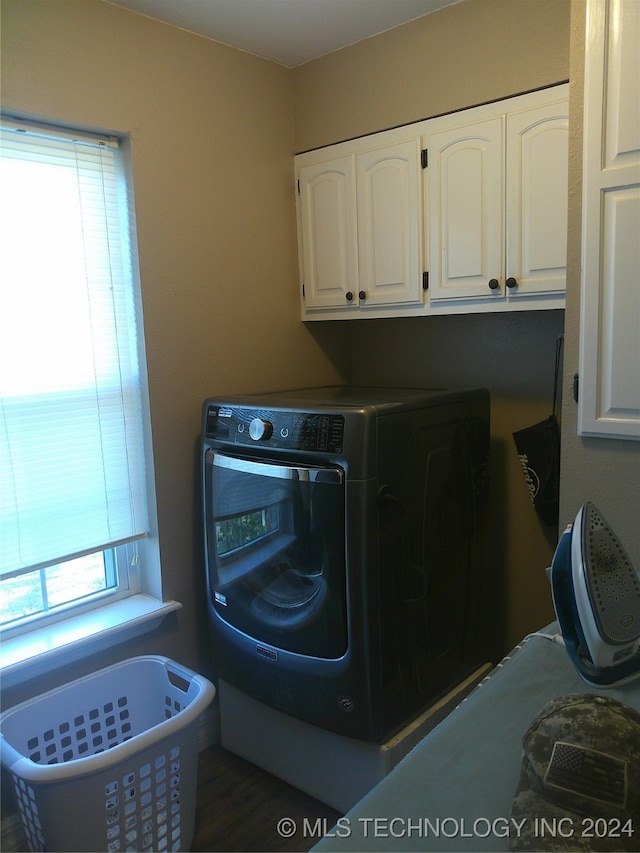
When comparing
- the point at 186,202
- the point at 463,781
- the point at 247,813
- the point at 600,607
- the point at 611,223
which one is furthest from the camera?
the point at 186,202

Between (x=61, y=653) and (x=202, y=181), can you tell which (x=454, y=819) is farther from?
(x=202, y=181)

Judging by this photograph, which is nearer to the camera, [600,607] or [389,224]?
[600,607]

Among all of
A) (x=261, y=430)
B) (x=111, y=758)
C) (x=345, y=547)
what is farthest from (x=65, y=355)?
(x=111, y=758)

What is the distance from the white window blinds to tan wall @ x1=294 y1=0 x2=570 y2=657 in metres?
0.88

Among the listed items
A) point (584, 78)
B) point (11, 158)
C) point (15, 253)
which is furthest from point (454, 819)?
point (11, 158)

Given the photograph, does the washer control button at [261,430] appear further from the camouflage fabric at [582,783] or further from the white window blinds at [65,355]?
the camouflage fabric at [582,783]

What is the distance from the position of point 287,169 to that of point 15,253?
1.13 meters

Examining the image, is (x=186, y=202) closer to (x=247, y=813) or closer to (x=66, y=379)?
(x=66, y=379)

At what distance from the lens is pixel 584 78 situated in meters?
1.49

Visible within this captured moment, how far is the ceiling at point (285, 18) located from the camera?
1.97m

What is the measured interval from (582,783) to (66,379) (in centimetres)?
172

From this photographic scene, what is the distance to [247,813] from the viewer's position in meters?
2.02

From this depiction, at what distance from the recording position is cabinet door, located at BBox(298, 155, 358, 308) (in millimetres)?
2352

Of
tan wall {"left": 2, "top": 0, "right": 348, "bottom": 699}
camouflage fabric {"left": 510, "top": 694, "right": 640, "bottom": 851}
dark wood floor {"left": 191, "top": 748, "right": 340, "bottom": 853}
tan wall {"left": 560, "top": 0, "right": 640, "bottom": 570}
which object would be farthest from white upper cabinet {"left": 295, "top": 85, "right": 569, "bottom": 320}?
dark wood floor {"left": 191, "top": 748, "right": 340, "bottom": 853}
